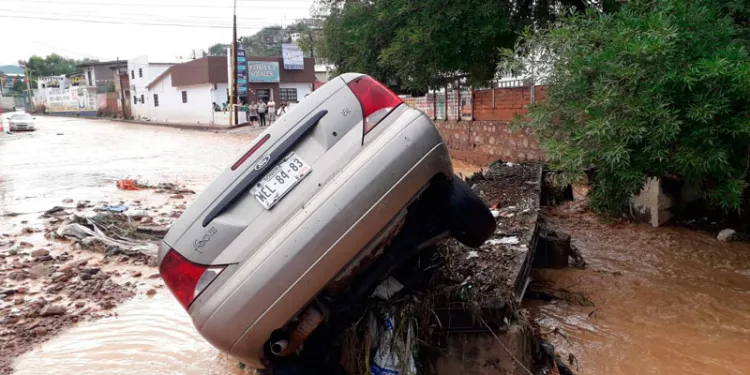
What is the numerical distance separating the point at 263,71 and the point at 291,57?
2489 millimetres

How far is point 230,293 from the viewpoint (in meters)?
2.34

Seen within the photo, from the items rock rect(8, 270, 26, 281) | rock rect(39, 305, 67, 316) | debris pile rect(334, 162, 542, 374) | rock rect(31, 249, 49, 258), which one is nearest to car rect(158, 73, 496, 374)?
debris pile rect(334, 162, 542, 374)

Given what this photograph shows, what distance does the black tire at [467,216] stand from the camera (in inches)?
110

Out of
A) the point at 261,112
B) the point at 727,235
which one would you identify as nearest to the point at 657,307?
the point at 727,235

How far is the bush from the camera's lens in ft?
12.7

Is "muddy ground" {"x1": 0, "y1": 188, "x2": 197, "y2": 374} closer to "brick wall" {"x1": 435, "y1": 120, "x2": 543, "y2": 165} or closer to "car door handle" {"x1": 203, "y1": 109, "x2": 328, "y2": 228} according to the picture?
"car door handle" {"x1": 203, "y1": 109, "x2": 328, "y2": 228}

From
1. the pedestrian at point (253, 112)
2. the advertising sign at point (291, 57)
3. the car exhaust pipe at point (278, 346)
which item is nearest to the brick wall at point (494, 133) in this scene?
the car exhaust pipe at point (278, 346)

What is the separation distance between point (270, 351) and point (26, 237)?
21.8 ft

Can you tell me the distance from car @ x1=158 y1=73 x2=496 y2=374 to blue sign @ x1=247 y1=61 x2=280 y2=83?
1495 inches

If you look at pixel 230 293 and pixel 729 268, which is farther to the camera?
pixel 729 268

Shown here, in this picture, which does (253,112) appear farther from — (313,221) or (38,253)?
(313,221)

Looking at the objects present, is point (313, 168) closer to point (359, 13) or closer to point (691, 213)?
point (691, 213)

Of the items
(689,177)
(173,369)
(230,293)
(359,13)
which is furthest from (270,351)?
(359,13)

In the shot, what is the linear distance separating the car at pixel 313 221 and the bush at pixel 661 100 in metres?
1.83
